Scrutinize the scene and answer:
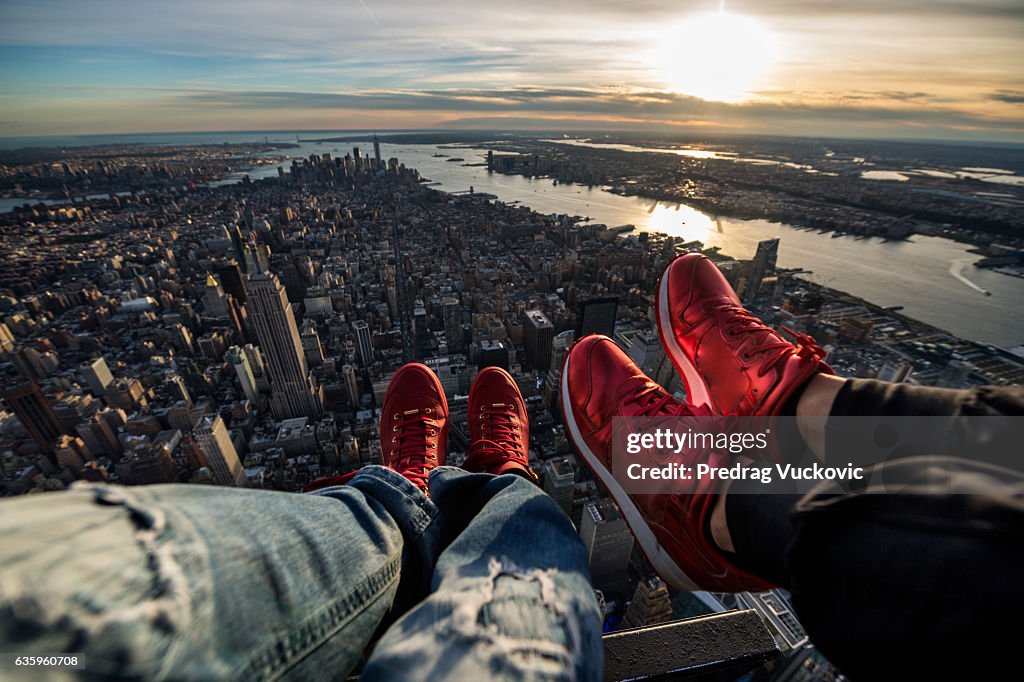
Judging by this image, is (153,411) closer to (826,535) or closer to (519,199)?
(826,535)

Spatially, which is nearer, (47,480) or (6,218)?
(47,480)

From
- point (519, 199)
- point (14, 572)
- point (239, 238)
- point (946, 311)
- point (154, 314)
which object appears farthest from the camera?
point (519, 199)

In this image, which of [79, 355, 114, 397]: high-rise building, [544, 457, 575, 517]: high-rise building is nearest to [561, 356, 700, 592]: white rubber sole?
[544, 457, 575, 517]: high-rise building

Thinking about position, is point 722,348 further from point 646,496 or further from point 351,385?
point 351,385

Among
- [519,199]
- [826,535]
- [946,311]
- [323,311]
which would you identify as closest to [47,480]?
[323,311]

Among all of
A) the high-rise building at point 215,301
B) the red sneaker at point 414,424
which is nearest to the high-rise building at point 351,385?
the high-rise building at point 215,301

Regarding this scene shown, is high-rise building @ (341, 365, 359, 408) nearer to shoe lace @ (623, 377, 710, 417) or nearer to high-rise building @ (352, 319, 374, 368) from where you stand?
high-rise building @ (352, 319, 374, 368)

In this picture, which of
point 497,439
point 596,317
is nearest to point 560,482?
point 596,317

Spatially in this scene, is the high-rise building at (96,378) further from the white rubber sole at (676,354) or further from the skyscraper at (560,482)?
the white rubber sole at (676,354)
